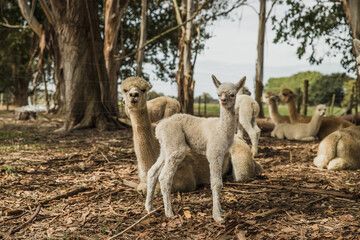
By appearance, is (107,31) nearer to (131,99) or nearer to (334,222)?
(131,99)

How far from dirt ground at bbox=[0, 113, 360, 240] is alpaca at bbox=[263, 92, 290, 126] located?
4784mm

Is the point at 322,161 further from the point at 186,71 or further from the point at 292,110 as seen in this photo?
the point at 186,71

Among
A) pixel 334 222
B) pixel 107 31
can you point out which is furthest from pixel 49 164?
pixel 107 31

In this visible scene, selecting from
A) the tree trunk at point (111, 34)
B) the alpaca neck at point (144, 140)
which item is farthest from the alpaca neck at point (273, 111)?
the alpaca neck at point (144, 140)

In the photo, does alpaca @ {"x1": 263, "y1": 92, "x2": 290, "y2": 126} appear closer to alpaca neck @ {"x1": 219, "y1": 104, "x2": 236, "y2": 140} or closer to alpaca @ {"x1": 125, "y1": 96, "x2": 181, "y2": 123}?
alpaca @ {"x1": 125, "y1": 96, "x2": 181, "y2": 123}

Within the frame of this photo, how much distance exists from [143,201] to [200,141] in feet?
4.55

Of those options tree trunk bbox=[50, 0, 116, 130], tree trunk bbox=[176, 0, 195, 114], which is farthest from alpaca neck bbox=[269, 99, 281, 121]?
tree trunk bbox=[50, 0, 116, 130]

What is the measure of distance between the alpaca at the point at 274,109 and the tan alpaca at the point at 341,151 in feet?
16.7

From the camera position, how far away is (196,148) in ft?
13.0

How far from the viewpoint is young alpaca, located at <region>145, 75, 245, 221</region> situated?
3.73 m

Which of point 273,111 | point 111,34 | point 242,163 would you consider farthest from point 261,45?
point 242,163

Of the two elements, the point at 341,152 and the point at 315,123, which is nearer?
the point at 341,152

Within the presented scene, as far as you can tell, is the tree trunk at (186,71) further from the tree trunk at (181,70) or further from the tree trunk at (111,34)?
the tree trunk at (111,34)

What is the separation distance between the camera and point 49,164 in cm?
655
